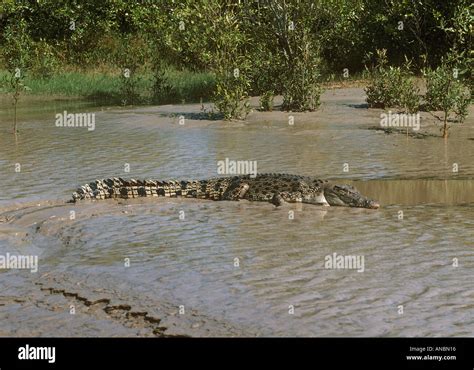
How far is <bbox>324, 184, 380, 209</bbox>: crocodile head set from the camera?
10.3 metres

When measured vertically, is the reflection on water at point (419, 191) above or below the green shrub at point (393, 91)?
below

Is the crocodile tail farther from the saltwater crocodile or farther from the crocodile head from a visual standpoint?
the crocodile head

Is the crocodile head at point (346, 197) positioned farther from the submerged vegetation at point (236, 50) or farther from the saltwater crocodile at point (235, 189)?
the submerged vegetation at point (236, 50)

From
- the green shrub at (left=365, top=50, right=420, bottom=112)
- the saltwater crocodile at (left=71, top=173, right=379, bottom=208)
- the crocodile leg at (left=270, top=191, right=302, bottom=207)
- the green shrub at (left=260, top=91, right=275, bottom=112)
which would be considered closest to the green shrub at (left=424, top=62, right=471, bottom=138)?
the green shrub at (left=365, top=50, right=420, bottom=112)

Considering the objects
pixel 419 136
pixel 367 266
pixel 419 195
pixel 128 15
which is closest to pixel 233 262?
pixel 367 266

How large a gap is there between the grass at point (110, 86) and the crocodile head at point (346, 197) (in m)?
13.3

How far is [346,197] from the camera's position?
10453mm

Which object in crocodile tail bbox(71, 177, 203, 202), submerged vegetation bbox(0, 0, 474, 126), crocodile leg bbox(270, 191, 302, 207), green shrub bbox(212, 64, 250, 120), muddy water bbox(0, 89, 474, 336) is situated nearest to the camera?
muddy water bbox(0, 89, 474, 336)

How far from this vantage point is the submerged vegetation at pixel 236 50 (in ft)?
62.7

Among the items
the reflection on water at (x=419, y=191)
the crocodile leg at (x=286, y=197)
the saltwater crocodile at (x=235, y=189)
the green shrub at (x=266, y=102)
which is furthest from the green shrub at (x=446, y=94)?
the crocodile leg at (x=286, y=197)

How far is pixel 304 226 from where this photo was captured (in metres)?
9.51

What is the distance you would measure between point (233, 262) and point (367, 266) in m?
1.17

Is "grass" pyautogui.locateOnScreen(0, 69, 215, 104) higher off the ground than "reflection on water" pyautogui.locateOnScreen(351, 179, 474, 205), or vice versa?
"grass" pyautogui.locateOnScreen(0, 69, 215, 104)
